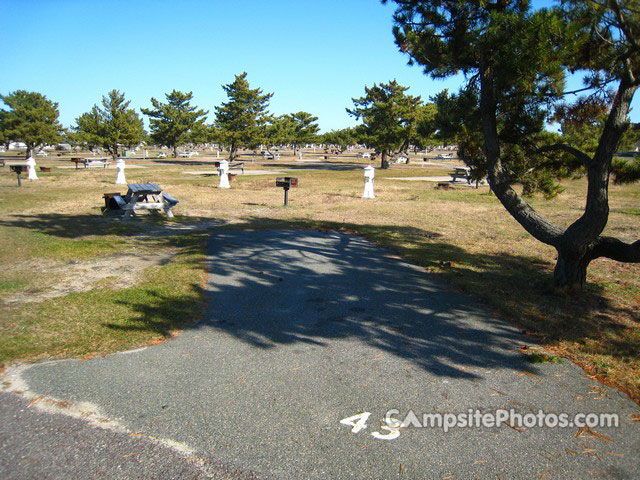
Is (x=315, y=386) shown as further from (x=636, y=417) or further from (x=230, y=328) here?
(x=636, y=417)

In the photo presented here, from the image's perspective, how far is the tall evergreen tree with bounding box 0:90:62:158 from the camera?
43.9m

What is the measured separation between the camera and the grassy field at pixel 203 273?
4.24 m

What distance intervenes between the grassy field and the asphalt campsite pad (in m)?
0.42

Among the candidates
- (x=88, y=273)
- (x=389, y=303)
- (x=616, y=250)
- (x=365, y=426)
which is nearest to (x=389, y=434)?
(x=365, y=426)

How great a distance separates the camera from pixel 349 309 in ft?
16.5

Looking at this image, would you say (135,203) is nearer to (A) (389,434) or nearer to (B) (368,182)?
(B) (368,182)

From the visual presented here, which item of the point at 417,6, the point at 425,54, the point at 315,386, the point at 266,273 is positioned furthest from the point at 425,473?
the point at 417,6

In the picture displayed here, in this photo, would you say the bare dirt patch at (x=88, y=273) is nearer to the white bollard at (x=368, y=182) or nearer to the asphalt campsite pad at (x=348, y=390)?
the asphalt campsite pad at (x=348, y=390)

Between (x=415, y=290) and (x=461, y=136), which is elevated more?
(x=461, y=136)

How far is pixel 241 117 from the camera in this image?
148 feet

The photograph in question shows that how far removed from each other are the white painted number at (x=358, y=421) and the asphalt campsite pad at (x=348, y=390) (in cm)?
2

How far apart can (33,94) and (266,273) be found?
5388 centimetres

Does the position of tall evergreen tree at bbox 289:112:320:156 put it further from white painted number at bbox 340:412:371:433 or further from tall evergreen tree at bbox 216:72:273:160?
white painted number at bbox 340:412:371:433

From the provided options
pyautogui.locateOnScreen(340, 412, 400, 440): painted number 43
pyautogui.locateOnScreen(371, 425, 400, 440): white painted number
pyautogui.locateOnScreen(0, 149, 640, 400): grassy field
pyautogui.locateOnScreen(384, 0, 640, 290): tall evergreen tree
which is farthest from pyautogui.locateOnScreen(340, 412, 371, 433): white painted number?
pyautogui.locateOnScreen(384, 0, 640, 290): tall evergreen tree
